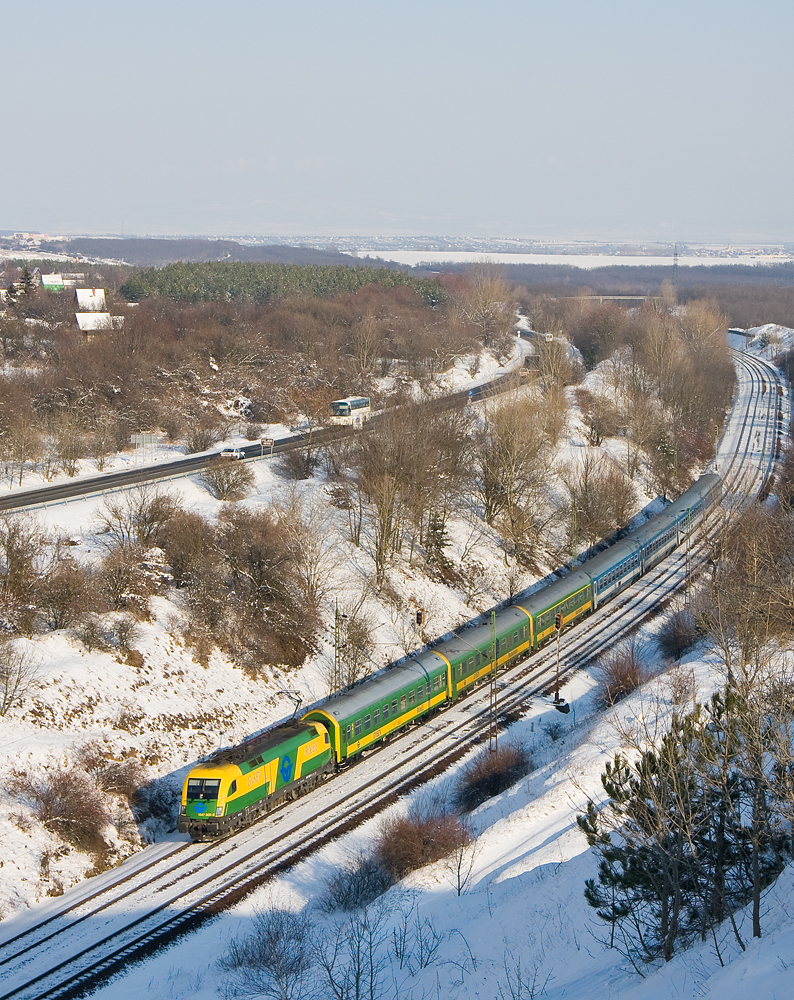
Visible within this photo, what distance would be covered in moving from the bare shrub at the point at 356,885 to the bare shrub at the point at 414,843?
0.28m

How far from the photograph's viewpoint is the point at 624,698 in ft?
128

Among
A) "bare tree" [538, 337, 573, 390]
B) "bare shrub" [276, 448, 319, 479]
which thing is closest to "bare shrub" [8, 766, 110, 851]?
"bare shrub" [276, 448, 319, 479]

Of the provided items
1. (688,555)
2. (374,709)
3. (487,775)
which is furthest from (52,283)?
(487,775)

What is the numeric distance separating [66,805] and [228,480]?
25.9 metres

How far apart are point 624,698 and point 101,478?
107 feet

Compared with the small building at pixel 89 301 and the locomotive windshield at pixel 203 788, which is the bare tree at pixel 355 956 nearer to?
the locomotive windshield at pixel 203 788

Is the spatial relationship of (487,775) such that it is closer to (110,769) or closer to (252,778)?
(252,778)

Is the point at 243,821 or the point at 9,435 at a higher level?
the point at 9,435

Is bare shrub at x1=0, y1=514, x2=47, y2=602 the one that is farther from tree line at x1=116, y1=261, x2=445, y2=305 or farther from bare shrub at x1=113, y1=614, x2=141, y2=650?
tree line at x1=116, y1=261, x2=445, y2=305

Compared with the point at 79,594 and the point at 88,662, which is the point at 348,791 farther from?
the point at 79,594

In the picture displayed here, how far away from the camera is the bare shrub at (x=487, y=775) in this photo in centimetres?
3138

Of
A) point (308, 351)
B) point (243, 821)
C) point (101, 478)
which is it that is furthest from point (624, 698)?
point (308, 351)

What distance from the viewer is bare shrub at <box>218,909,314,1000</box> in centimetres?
2020

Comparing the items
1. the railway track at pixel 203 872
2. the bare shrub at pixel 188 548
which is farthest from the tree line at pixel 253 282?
the railway track at pixel 203 872
